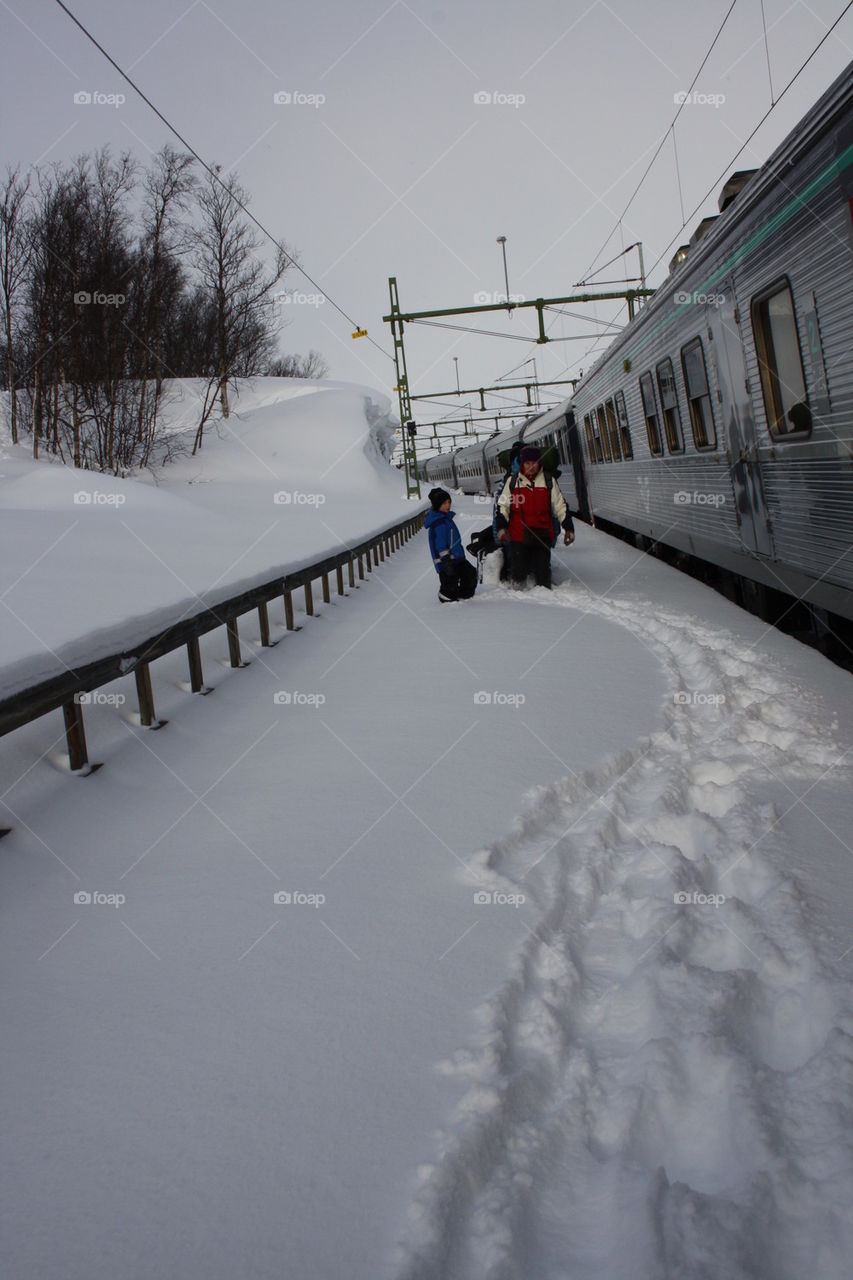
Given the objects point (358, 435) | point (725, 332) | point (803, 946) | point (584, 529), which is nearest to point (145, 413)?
point (358, 435)

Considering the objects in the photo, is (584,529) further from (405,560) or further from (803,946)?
(803,946)

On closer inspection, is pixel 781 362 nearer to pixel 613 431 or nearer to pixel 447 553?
pixel 447 553

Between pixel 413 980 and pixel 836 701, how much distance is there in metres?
3.55

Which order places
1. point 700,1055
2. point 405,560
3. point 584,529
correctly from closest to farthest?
1. point 700,1055
2. point 405,560
3. point 584,529

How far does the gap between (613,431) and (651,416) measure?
3321 mm

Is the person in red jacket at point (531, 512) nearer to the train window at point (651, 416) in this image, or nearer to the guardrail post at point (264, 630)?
the train window at point (651, 416)

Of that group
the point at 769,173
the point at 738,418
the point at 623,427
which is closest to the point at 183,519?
the point at 623,427

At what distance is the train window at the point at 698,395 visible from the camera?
8531mm

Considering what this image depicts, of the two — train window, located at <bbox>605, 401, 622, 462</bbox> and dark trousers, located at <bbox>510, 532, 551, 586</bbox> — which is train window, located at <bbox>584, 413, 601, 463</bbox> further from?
dark trousers, located at <bbox>510, 532, 551, 586</bbox>

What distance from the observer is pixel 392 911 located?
320 cm

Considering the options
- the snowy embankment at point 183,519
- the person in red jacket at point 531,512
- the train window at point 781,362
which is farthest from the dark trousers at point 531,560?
the train window at point 781,362

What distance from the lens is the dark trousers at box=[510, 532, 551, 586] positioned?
10.9m

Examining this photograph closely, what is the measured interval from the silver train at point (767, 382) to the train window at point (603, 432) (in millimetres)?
3384

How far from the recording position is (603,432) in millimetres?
15789
